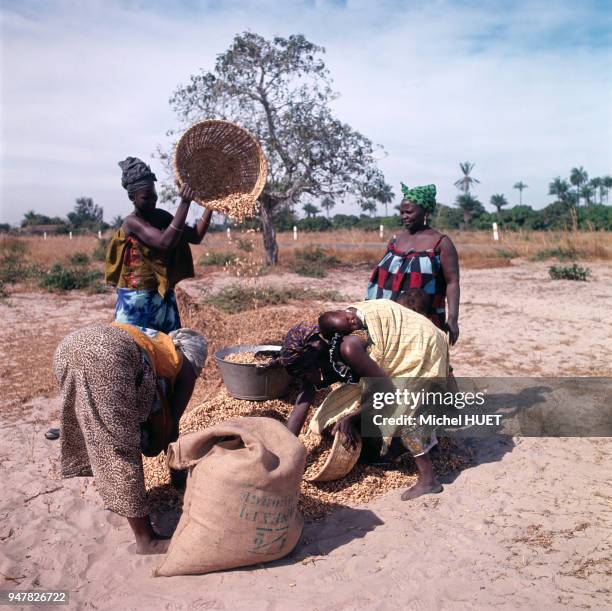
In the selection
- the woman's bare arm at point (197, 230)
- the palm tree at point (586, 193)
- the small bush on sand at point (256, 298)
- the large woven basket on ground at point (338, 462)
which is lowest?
the large woven basket on ground at point (338, 462)

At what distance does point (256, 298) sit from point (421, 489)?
578cm

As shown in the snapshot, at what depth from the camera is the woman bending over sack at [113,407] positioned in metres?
2.37

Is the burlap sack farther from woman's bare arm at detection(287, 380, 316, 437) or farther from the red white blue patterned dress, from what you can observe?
the red white blue patterned dress

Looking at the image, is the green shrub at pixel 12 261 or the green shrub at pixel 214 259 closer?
the green shrub at pixel 12 261

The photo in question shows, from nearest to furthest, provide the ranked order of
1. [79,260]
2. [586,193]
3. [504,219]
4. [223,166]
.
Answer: [223,166] < [79,260] < [504,219] < [586,193]

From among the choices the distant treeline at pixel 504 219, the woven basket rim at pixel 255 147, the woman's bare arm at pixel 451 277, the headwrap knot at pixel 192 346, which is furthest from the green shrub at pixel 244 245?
the distant treeline at pixel 504 219

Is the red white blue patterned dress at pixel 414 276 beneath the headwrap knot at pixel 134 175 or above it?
beneath

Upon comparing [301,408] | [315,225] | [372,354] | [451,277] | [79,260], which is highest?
[315,225]

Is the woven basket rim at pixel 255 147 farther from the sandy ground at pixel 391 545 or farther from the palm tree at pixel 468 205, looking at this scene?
the palm tree at pixel 468 205

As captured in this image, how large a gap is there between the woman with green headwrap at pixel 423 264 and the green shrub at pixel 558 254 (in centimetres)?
1095

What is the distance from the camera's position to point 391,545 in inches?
104

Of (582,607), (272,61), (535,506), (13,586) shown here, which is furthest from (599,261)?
(13,586)

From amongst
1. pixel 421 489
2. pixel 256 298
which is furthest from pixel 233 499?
pixel 256 298

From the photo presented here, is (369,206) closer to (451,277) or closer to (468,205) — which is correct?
(451,277)
